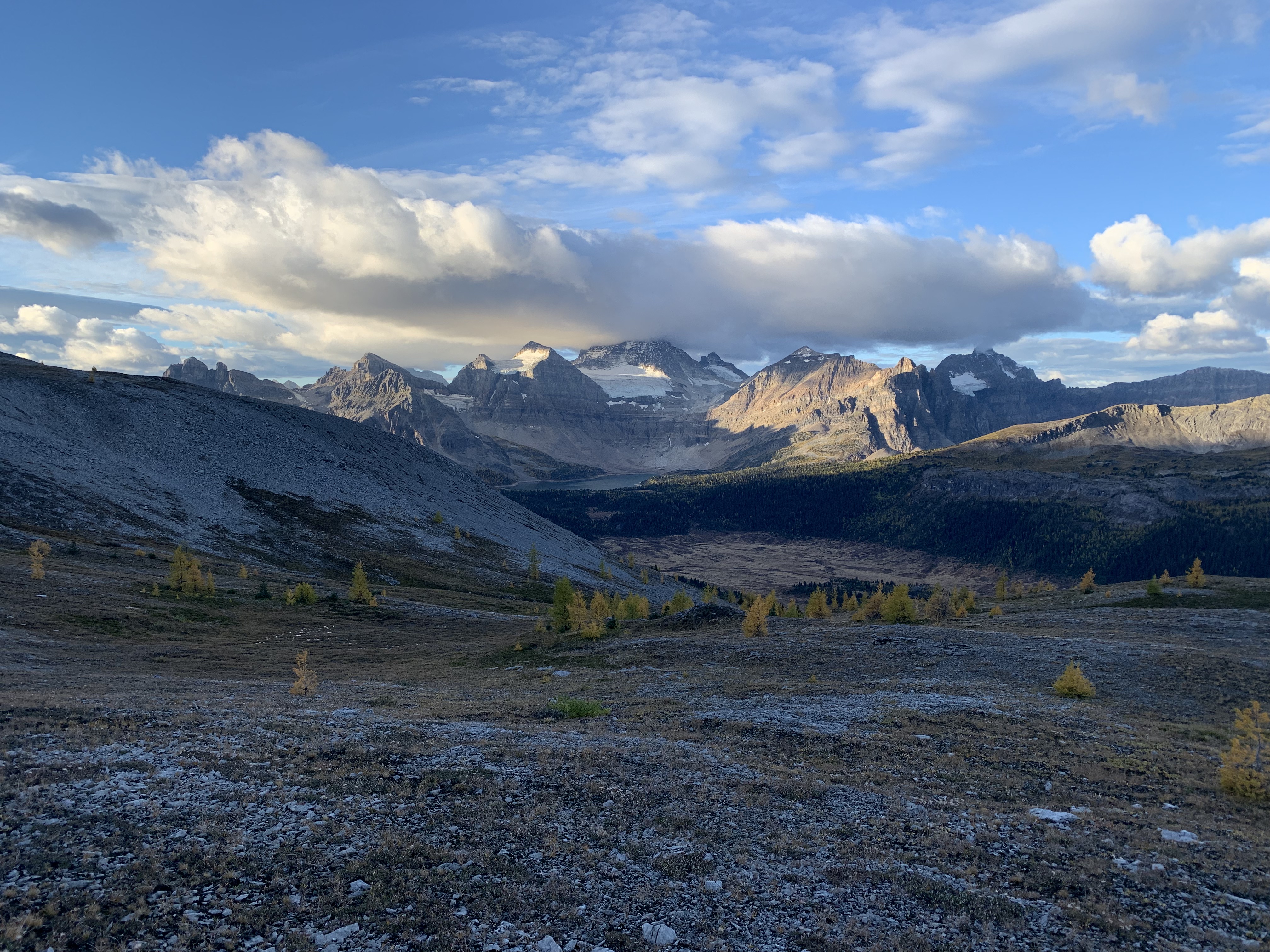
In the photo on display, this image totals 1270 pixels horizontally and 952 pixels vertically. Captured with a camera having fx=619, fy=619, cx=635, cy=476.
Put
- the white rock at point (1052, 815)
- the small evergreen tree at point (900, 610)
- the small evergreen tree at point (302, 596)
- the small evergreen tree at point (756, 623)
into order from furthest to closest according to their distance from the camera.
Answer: the small evergreen tree at point (302, 596) < the small evergreen tree at point (900, 610) < the small evergreen tree at point (756, 623) < the white rock at point (1052, 815)

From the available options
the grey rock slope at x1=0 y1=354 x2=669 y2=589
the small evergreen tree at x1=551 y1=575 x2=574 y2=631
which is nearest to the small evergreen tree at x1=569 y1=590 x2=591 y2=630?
the small evergreen tree at x1=551 y1=575 x2=574 y2=631

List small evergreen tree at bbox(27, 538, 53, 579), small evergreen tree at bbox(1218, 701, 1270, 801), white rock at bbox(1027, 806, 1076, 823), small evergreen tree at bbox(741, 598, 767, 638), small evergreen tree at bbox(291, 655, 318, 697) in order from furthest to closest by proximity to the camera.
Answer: small evergreen tree at bbox(27, 538, 53, 579) → small evergreen tree at bbox(741, 598, 767, 638) → small evergreen tree at bbox(291, 655, 318, 697) → small evergreen tree at bbox(1218, 701, 1270, 801) → white rock at bbox(1027, 806, 1076, 823)

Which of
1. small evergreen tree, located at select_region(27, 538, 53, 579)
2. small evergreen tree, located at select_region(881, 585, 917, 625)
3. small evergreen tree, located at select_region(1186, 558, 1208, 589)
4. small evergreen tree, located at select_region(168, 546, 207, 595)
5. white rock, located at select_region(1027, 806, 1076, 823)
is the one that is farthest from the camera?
small evergreen tree, located at select_region(1186, 558, 1208, 589)

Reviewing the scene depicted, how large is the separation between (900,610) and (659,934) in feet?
217

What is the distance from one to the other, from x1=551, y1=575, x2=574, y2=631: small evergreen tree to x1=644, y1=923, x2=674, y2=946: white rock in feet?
166

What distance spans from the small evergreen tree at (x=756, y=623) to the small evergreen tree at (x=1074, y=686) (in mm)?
21262

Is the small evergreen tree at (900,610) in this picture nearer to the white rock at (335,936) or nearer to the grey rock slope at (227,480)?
the white rock at (335,936)

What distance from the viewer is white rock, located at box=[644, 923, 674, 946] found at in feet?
33.3

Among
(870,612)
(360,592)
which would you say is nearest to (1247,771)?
(870,612)

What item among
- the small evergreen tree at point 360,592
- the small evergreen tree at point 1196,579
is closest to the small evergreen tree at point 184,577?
Result: the small evergreen tree at point 360,592

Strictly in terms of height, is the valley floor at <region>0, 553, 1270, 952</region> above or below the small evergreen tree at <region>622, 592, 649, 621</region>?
above

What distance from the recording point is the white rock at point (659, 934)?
33.3 feet

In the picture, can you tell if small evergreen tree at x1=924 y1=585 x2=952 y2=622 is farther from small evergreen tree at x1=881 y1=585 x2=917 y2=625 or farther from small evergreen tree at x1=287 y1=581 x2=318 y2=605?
small evergreen tree at x1=287 y1=581 x2=318 y2=605

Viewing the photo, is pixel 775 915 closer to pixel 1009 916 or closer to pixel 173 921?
pixel 1009 916
